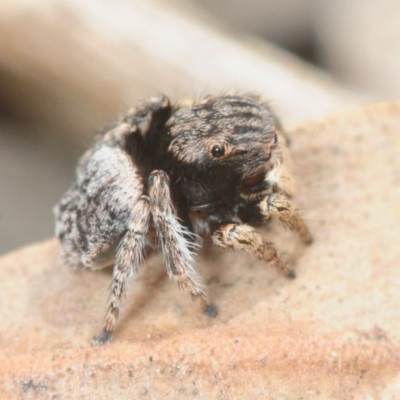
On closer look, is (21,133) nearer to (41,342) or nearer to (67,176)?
(67,176)

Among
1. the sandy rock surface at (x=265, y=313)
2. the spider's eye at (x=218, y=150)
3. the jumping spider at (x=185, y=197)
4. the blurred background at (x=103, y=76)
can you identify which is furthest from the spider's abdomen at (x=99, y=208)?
the blurred background at (x=103, y=76)

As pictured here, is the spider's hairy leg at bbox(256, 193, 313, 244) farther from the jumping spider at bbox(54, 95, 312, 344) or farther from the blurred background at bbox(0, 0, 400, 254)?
the blurred background at bbox(0, 0, 400, 254)

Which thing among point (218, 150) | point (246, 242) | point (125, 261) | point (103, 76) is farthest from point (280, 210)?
point (103, 76)

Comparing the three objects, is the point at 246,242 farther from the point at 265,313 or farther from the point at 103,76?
the point at 103,76

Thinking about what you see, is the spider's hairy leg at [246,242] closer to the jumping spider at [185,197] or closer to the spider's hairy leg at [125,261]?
the jumping spider at [185,197]

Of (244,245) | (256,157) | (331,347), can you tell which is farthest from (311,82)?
(331,347)

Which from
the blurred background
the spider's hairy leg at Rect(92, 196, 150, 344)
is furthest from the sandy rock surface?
the blurred background
